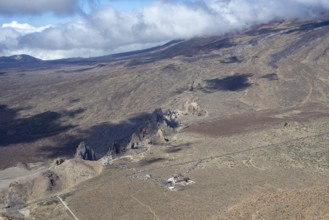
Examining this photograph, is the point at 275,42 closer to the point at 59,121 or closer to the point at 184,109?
the point at 184,109

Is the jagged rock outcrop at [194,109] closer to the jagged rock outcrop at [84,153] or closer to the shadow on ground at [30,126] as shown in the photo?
the shadow on ground at [30,126]

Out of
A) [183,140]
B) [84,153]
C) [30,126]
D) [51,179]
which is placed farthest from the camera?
[30,126]

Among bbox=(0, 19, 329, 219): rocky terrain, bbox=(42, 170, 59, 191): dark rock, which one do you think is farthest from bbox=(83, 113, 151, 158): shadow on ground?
bbox=(42, 170, 59, 191): dark rock

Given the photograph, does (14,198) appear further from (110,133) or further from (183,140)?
(110,133)

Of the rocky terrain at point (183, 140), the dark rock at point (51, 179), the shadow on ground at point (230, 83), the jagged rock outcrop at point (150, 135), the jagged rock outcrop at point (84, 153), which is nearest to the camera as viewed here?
the rocky terrain at point (183, 140)

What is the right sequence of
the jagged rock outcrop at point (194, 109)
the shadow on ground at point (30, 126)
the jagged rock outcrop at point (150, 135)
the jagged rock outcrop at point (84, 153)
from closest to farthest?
the jagged rock outcrop at point (84, 153) < the jagged rock outcrop at point (150, 135) < the jagged rock outcrop at point (194, 109) < the shadow on ground at point (30, 126)

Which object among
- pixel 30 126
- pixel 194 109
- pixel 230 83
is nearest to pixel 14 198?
pixel 194 109

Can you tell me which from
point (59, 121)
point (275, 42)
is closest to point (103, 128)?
point (59, 121)

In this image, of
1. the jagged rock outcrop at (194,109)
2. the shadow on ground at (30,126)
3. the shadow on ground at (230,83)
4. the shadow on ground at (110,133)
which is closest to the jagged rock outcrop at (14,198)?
the shadow on ground at (110,133)
